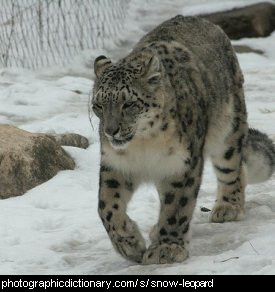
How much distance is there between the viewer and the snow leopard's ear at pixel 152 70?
5859 mm

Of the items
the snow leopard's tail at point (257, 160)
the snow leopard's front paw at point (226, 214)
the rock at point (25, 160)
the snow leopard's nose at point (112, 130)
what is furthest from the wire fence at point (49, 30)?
the snow leopard's nose at point (112, 130)

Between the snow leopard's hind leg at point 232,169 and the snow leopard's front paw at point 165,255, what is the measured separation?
4.02ft

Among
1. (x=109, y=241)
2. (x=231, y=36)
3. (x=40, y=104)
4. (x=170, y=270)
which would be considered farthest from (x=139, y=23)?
(x=170, y=270)

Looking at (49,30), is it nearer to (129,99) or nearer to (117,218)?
(117,218)

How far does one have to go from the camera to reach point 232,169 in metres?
7.40

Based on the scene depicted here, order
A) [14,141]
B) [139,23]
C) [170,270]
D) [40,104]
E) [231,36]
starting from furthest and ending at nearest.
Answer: [139,23] < [231,36] < [40,104] < [14,141] < [170,270]

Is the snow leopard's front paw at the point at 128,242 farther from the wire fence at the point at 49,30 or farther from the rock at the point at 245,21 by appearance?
the rock at the point at 245,21

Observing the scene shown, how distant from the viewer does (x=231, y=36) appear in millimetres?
14414

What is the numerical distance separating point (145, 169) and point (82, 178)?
2501 mm

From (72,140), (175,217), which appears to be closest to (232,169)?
(175,217)

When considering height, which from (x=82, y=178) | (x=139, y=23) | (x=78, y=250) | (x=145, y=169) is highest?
(x=145, y=169)

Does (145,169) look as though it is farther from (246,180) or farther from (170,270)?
(246,180)

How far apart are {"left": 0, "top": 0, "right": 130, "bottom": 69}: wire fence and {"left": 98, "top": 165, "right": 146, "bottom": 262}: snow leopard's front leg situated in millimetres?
6643

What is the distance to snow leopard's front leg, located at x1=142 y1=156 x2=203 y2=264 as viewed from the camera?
606 centimetres
